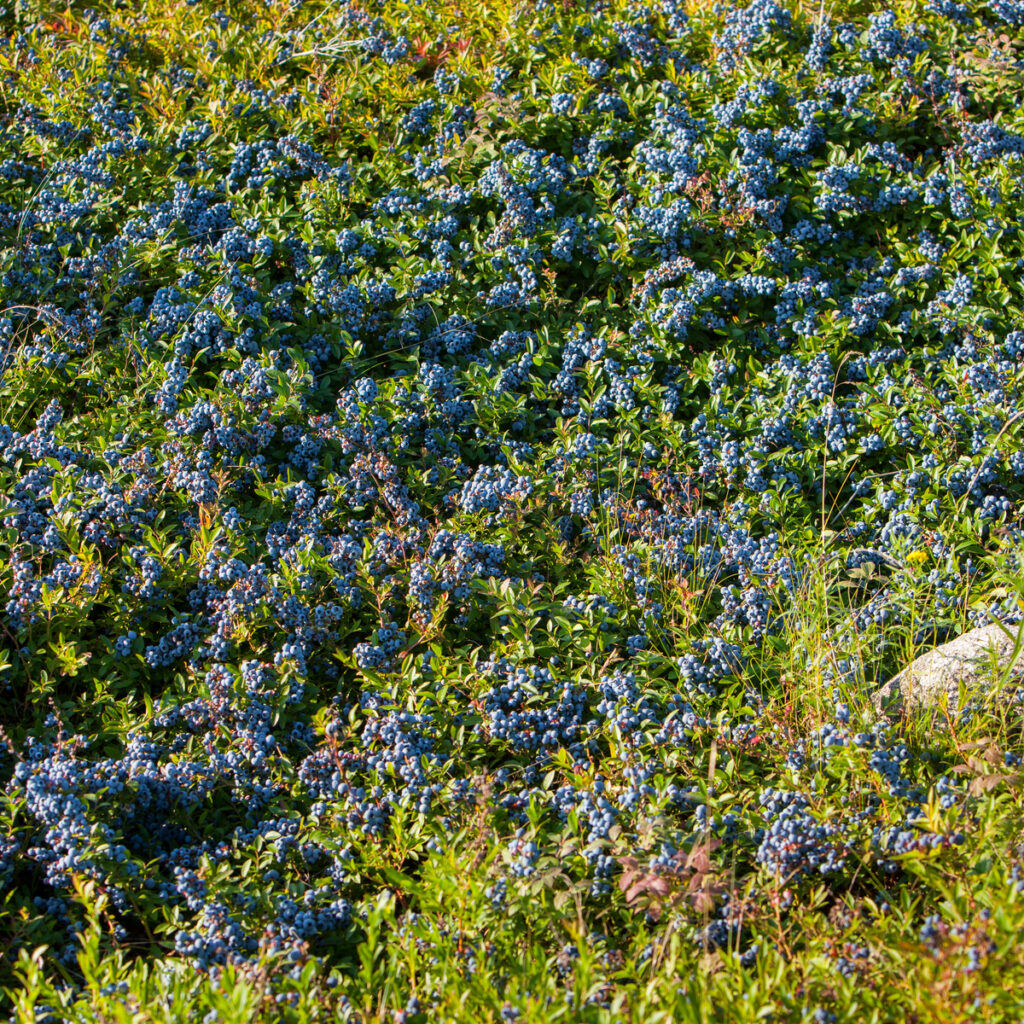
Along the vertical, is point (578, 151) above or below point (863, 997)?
above

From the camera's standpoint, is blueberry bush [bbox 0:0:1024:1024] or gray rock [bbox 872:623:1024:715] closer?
blueberry bush [bbox 0:0:1024:1024]

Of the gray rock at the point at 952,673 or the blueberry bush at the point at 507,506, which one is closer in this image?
the blueberry bush at the point at 507,506

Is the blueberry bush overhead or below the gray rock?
overhead

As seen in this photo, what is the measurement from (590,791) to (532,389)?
7.29 feet

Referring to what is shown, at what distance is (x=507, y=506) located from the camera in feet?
14.2

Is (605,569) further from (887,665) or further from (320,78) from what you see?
(320,78)

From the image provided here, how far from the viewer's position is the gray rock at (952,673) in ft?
11.6

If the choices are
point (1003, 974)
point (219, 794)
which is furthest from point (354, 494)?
point (1003, 974)

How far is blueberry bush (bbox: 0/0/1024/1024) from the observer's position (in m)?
3.02

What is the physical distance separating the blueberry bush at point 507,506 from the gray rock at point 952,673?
0.26 ft

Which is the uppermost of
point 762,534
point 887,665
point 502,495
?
point 502,495

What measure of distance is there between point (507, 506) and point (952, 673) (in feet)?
6.22

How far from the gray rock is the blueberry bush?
8 cm

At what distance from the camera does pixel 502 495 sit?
434 centimetres
